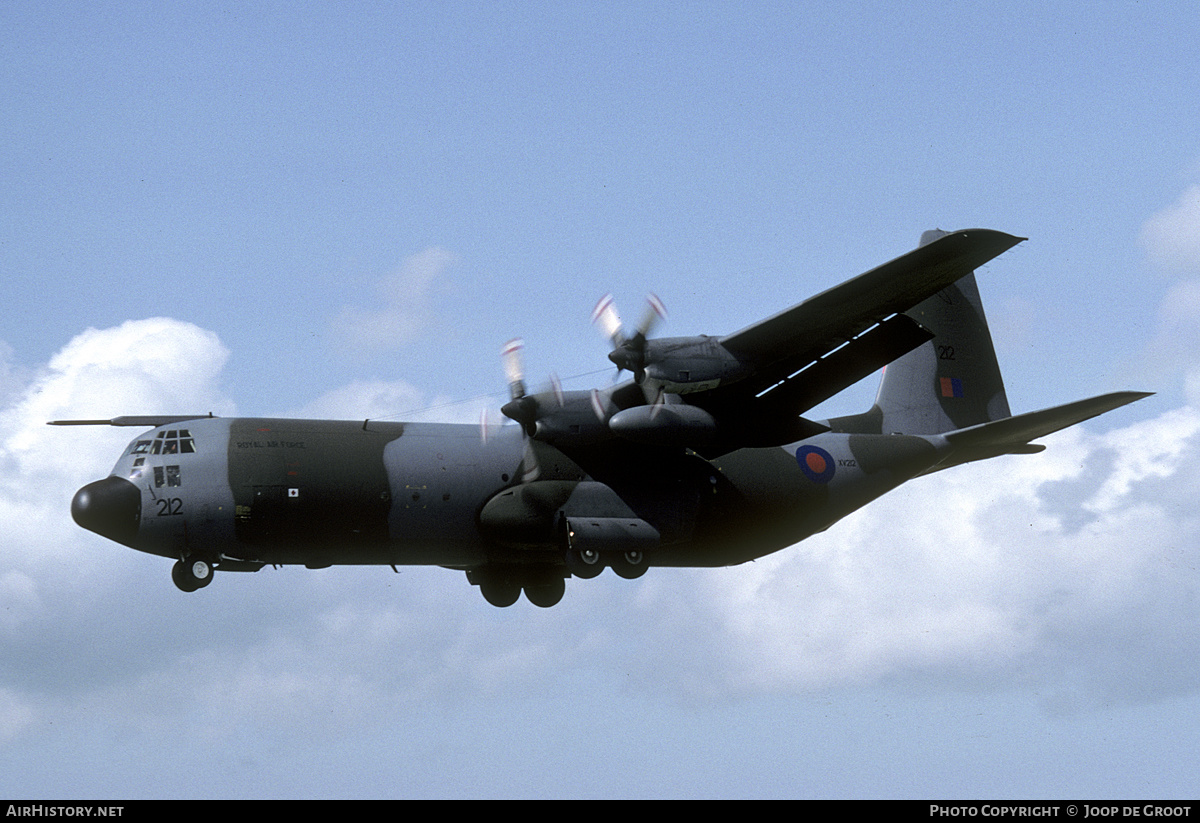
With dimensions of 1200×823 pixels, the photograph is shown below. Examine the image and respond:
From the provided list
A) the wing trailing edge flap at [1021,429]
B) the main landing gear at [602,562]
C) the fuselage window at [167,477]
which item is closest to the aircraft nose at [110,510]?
the fuselage window at [167,477]

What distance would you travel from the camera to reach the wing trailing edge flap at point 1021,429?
23250mm

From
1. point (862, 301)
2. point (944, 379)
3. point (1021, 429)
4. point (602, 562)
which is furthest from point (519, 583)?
point (944, 379)

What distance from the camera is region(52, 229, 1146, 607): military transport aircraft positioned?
21.4 meters

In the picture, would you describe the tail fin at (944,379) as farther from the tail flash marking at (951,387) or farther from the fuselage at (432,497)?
the fuselage at (432,497)

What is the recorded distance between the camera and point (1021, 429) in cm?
2488

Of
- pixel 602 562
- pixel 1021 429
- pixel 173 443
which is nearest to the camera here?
pixel 173 443

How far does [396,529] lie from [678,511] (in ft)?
16.8

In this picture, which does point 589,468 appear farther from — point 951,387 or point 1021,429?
point 951,387

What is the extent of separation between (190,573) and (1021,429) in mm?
15303

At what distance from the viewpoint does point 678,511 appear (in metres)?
23.8

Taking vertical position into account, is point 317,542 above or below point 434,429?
below
